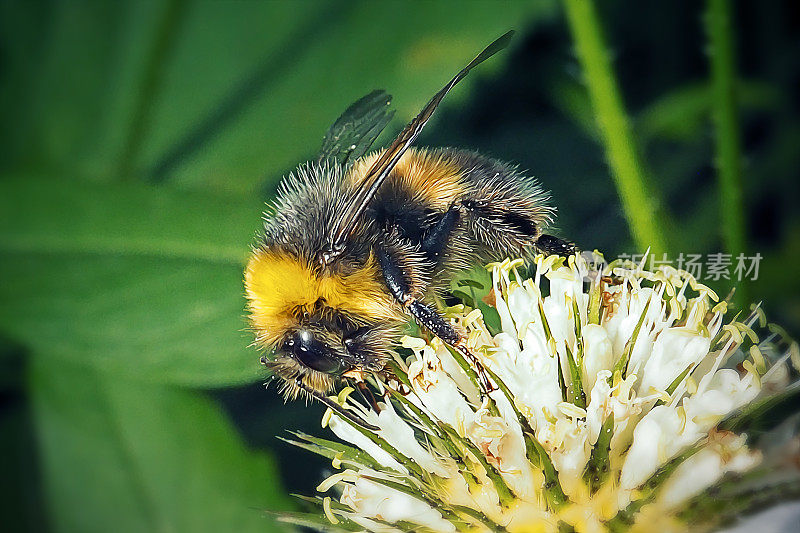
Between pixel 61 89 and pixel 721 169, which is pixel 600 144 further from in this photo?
pixel 61 89


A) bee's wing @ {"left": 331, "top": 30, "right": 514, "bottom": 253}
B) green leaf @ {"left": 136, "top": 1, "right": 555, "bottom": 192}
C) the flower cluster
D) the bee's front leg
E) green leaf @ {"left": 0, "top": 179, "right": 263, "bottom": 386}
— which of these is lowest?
the flower cluster

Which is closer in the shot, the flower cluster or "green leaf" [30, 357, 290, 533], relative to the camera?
the flower cluster

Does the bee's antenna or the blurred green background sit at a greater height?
the blurred green background

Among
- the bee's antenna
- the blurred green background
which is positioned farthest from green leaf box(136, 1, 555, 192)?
the bee's antenna

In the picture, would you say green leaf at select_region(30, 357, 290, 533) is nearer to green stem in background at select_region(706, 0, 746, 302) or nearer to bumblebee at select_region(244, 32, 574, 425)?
bumblebee at select_region(244, 32, 574, 425)

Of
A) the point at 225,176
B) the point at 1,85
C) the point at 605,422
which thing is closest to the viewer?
the point at 605,422

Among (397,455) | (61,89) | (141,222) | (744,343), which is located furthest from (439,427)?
(61,89)

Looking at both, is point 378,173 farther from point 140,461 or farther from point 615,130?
point 140,461

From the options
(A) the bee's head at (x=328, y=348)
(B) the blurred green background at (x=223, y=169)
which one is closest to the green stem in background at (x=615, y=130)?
(B) the blurred green background at (x=223, y=169)

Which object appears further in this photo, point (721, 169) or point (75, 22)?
point (75, 22)
